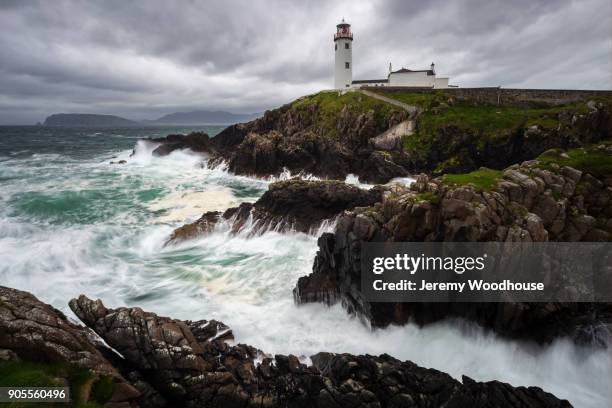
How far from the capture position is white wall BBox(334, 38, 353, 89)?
8075cm

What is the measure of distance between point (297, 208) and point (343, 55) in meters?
59.9

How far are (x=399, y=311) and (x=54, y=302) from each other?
19454 millimetres

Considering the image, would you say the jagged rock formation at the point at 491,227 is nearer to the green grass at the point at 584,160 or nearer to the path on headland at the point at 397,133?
the green grass at the point at 584,160

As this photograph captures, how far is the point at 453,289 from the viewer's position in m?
18.0

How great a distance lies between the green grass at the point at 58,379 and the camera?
32.8ft

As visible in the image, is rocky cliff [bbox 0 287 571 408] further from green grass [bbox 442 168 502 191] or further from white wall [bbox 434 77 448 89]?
white wall [bbox 434 77 448 89]

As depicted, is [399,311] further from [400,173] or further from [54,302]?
[400,173]

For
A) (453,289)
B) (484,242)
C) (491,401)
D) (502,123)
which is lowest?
(491,401)

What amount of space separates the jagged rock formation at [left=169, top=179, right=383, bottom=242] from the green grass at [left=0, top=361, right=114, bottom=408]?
20575mm

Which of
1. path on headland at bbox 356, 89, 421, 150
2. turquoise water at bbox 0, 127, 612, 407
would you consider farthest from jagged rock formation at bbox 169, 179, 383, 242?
path on headland at bbox 356, 89, 421, 150

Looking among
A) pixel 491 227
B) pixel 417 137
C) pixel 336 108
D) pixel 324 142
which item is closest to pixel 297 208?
pixel 491 227

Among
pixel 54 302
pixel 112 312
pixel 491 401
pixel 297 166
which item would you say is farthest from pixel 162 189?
pixel 491 401

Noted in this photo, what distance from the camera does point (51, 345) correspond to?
10.9 m

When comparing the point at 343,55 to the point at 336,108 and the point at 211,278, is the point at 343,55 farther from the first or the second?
the point at 211,278
